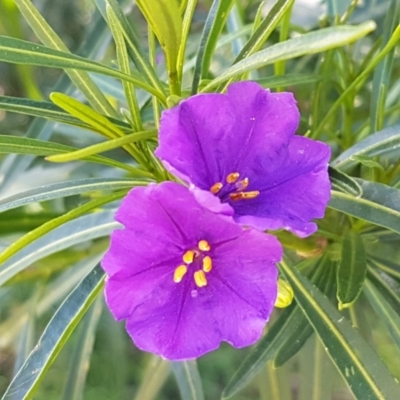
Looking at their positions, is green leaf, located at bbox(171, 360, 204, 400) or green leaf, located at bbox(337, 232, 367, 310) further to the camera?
green leaf, located at bbox(171, 360, 204, 400)

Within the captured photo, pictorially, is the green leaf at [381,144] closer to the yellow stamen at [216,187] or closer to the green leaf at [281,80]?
the green leaf at [281,80]

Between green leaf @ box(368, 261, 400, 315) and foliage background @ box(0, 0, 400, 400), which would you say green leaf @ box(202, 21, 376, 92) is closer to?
foliage background @ box(0, 0, 400, 400)

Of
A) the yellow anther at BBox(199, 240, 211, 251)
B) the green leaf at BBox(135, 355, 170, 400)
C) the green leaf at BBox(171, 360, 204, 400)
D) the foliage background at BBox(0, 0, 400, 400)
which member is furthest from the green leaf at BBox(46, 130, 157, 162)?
the green leaf at BBox(135, 355, 170, 400)

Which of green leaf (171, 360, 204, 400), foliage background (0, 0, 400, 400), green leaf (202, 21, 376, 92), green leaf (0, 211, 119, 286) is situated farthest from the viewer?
green leaf (171, 360, 204, 400)

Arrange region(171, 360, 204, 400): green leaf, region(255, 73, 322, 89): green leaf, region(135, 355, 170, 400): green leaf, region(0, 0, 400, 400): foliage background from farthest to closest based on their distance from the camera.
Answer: region(135, 355, 170, 400): green leaf
region(171, 360, 204, 400): green leaf
region(255, 73, 322, 89): green leaf
region(0, 0, 400, 400): foliage background

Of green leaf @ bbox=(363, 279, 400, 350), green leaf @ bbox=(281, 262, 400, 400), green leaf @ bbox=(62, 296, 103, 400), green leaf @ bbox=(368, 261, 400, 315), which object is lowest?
green leaf @ bbox=(62, 296, 103, 400)

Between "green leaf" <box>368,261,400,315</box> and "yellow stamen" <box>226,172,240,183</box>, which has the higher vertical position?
"yellow stamen" <box>226,172,240,183</box>

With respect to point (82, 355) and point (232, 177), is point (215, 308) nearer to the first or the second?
point (232, 177)
